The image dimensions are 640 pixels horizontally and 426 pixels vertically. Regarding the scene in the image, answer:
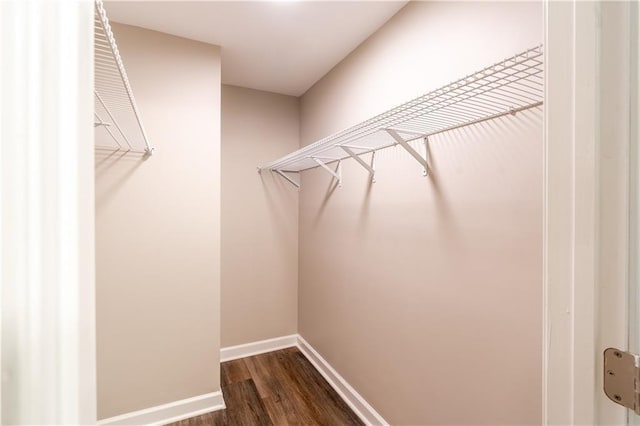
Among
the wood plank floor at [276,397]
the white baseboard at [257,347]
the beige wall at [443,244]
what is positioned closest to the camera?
the beige wall at [443,244]

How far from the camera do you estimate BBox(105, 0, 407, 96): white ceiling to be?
4.82ft

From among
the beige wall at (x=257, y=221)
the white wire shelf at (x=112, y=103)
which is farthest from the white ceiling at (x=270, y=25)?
the white wire shelf at (x=112, y=103)

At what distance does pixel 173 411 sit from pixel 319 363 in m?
1.06

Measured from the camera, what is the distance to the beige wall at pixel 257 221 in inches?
95.7

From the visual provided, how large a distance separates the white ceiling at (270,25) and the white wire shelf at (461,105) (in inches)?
27.9

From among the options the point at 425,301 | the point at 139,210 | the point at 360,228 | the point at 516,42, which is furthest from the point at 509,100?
the point at 139,210

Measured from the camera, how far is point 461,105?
103 centimetres

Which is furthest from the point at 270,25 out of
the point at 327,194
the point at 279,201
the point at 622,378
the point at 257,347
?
the point at 257,347

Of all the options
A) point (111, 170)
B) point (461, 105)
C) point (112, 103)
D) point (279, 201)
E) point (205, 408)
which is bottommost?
point (205, 408)

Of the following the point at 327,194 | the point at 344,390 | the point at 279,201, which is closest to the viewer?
the point at 344,390

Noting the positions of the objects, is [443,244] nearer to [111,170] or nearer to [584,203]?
[584,203]

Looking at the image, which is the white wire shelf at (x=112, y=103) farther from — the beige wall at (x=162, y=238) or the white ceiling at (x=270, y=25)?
the white ceiling at (x=270, y=25)

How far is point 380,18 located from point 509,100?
959mm

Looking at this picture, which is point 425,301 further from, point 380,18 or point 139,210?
point 139,210
